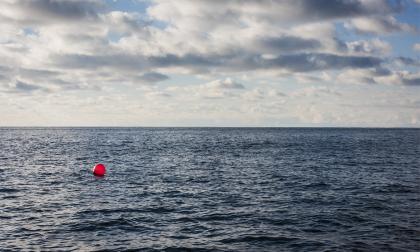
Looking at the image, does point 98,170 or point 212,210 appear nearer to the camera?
point 212,210

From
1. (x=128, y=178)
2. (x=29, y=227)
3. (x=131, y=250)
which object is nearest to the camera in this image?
(x=131, y=250)

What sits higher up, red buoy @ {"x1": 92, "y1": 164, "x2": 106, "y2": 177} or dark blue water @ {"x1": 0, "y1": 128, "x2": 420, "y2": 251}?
red buoy @ {"x1": 92, "y1": 164, "x2": 106, "y2": 177}

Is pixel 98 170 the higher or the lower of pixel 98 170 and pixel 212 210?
the higher

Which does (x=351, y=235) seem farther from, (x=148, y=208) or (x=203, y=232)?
(x=148, y=208)

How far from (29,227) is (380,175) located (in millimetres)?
39944

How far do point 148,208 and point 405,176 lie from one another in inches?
1306

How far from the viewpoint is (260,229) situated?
23.9m

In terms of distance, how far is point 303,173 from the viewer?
163ft

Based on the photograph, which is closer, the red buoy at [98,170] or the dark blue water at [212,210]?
the dark blue water at [212,210]

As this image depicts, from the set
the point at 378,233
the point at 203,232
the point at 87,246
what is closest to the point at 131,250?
the point at 87,246

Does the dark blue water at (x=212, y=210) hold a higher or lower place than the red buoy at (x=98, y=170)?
lower

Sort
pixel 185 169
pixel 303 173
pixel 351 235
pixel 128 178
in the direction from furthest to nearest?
pixel 185 169, pixel 303 173, pixel 128 178, pixel 351 235

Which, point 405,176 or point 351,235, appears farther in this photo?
point 405,176

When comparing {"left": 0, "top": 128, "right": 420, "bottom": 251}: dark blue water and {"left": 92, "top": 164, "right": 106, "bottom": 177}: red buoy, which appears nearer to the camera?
{"left": 0, "top": 128, "right": 420, "bottom": 251}: dark blue water
